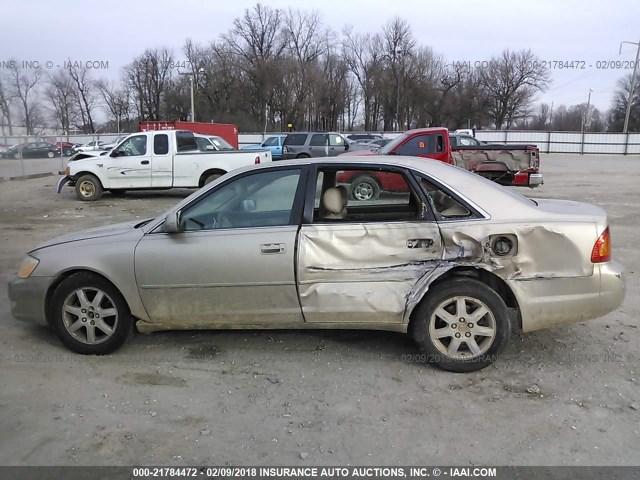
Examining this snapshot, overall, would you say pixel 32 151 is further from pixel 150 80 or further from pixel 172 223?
pixel 150 80

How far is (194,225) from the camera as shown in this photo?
4035 millimetres

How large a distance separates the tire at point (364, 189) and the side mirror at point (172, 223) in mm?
1438

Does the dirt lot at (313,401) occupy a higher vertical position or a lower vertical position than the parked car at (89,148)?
lower

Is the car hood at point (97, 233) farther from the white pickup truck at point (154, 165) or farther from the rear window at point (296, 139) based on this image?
the rear window at point (296, 139)

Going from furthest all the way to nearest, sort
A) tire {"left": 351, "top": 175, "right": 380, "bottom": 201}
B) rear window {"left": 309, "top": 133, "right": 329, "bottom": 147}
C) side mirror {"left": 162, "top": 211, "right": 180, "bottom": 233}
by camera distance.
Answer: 1. rear window {"left": 309, "top": 133, "right": 329, "bottom": 147}
2. tire {"left": 351, "top": 175, "right": 380, "bottom": 201}
3. side mirror {"left": 162, "top": 211, "right": 180, "bottom": 233}

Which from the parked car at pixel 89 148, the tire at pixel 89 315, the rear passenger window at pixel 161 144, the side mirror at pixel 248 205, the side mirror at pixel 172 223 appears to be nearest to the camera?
the side mirror at pixel 172 223

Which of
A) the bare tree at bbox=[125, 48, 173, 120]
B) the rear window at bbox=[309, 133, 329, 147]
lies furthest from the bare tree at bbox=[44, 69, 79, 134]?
the bare tree at bbox=[125, 48, 173, 120]

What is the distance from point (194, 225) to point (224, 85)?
71.4 meters

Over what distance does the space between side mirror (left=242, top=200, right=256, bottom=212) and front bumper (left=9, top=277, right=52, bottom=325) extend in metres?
1.62

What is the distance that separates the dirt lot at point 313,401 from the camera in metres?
2.92

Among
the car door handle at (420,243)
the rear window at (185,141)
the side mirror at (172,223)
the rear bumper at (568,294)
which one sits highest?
the rear window at (185,141)

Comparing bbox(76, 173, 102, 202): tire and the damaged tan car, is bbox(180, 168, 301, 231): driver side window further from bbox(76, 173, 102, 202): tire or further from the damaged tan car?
bbox(76, 173, 102, 202): tire

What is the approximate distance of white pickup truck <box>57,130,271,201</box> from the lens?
14.0 m

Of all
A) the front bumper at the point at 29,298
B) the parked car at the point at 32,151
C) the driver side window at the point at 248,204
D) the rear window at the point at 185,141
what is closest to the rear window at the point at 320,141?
the rear window at the point at 185,141
